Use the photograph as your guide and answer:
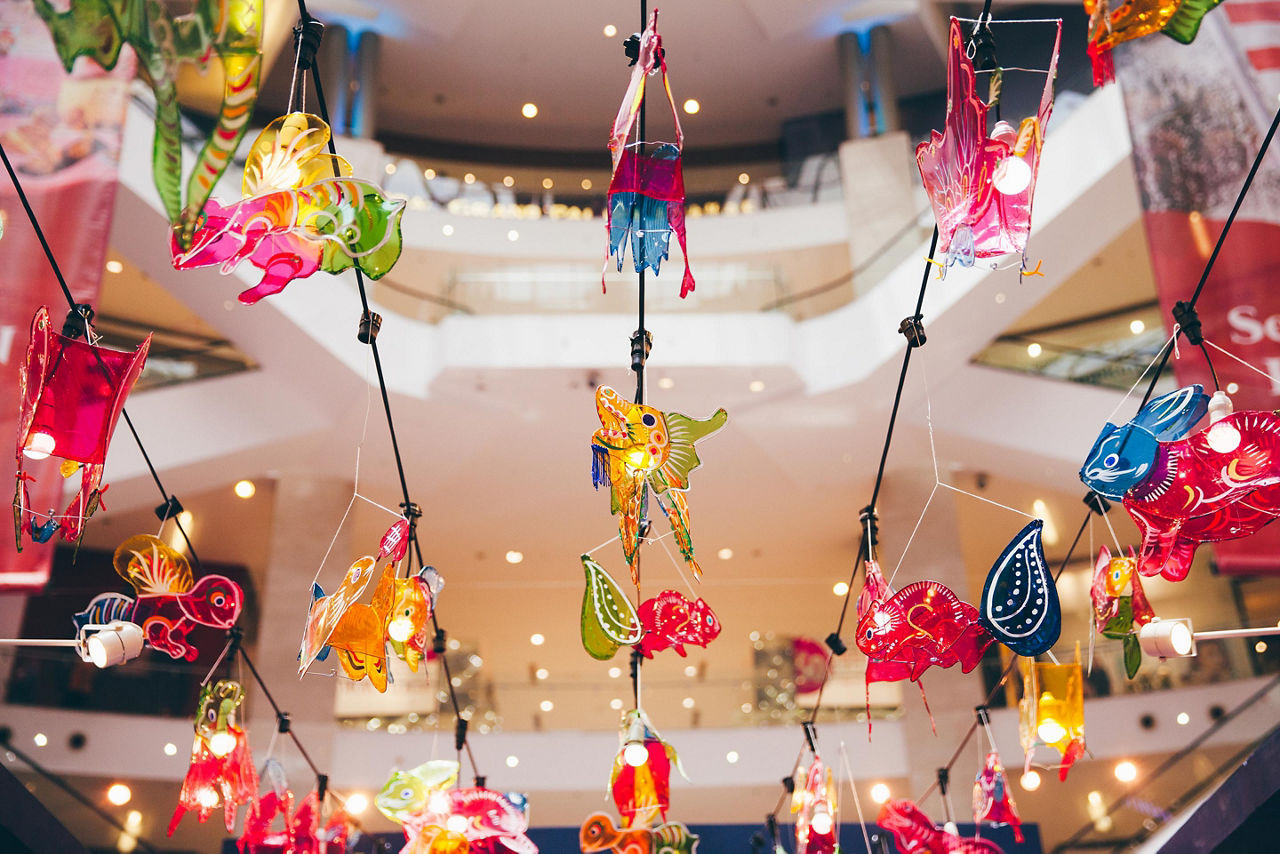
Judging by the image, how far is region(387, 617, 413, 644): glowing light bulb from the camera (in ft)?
16.1

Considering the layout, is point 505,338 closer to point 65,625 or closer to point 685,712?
point 685,712

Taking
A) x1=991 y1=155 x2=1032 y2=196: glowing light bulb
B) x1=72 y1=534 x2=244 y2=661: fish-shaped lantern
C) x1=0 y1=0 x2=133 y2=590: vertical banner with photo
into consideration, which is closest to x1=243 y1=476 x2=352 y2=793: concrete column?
x1=0 y1=0 x2=133 y2=590: vertical banner with photo

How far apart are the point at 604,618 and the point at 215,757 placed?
2.63 metres

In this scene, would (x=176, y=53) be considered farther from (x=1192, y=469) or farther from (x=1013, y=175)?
(x=1192, y=469)

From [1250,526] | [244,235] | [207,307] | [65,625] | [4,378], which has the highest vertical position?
[207,307]

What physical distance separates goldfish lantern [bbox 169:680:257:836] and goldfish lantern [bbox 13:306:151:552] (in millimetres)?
2447

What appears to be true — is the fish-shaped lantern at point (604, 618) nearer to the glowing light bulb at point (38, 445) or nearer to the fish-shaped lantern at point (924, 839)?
the glowing light bulb at point (38, 445)

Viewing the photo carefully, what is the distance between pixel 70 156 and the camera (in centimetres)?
766

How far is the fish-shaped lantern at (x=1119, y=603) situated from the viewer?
4.43 m

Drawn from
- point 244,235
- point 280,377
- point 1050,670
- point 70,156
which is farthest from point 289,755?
point 244,235

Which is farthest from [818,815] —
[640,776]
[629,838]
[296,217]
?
[296,217]

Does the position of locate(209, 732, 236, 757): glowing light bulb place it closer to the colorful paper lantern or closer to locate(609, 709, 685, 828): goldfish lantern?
locate(609, 709, 685, 828): goldfish lantern

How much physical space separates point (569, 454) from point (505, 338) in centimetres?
205

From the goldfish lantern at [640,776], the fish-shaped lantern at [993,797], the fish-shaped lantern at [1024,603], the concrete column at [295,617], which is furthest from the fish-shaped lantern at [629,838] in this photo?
the concrete column at [295,617]
